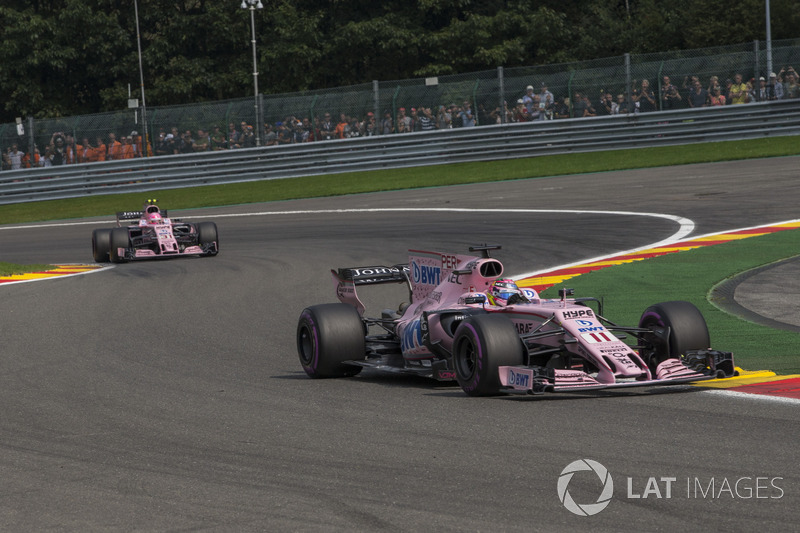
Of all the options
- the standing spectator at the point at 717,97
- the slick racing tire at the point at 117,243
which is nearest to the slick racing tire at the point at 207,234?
the slick racing tire at the point at 117,243

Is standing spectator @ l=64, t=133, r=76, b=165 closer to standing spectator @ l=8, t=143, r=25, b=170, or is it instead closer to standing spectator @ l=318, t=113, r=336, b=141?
standing spectator @ l=8, t=143, r=25, b=170

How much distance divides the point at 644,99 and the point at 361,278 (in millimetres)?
23283

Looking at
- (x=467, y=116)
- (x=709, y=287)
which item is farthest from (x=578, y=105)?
(x=709, y=287)

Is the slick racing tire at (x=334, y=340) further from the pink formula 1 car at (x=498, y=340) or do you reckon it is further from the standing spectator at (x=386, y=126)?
the standing spectator at (x=386, y=126)

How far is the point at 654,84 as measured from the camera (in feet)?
106

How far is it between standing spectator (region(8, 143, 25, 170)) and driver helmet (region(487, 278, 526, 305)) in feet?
89.2

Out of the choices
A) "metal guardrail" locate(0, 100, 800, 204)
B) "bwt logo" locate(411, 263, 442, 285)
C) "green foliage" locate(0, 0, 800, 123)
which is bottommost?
"bwt logo" locate(411, 263, 442, 285)

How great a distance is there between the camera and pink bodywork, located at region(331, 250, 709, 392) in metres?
7.98

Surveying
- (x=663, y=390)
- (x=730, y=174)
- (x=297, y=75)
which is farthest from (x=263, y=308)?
(x=297, y=75)

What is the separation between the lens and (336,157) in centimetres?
3384

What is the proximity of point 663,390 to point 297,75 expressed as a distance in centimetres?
4792

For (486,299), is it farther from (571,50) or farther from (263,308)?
(571,50)

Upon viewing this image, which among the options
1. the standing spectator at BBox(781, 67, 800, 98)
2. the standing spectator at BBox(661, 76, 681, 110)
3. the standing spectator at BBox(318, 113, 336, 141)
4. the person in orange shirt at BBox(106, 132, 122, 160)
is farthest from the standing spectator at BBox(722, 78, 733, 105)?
the person in orange shirt at BBox(106, 132, 122, 160)

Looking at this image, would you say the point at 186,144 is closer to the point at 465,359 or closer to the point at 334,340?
the point at 334,340
